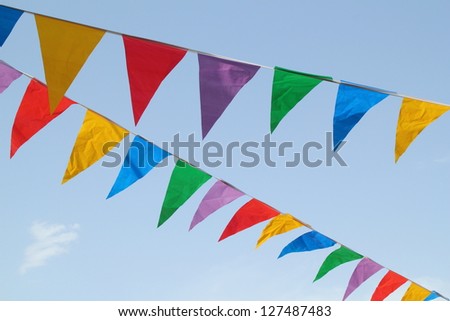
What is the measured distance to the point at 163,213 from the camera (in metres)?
5.25

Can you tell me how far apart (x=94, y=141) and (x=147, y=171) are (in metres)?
0.53

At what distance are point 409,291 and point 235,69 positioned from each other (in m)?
4.36

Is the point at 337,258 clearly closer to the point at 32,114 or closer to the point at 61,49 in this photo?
the point at 32,114

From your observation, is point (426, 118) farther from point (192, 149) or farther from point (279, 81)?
point (192, 149)

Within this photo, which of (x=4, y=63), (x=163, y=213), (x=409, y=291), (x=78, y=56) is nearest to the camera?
(x=78, y=56)

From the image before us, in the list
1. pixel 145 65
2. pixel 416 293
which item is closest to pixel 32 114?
pixel 145 65

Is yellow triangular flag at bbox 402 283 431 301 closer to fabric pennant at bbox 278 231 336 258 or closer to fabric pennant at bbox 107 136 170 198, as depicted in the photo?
fabric pennant at bbox 278 231 336 258

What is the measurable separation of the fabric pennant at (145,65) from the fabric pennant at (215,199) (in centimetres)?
171

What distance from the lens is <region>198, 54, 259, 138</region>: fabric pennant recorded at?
141 inches

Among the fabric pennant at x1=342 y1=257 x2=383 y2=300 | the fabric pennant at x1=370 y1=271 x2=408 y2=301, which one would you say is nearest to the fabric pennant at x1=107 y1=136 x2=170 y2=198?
the fabric pennant at x1=342 y1=257 x2=383 y2=300

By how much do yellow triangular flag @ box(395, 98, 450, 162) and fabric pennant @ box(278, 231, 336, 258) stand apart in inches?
94.4

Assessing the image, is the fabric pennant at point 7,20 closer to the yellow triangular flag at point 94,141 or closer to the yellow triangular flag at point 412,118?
the yellow triangular flag at point 94,141

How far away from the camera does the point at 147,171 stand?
4910 millimetres
